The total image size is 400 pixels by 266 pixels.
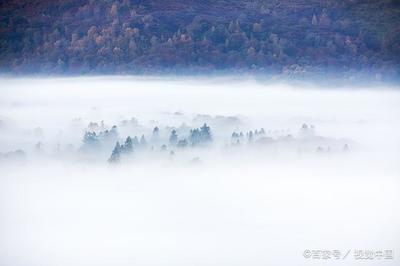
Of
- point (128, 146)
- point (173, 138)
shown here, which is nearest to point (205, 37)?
point (173, 138)

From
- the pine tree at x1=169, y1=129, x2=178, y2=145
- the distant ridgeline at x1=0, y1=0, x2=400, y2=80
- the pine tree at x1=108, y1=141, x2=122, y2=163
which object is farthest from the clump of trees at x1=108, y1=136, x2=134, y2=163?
the distant ridgeline at x1=0, y1=0, x2=400, y2=80

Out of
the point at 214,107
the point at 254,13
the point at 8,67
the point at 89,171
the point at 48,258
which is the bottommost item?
the point at 48,258

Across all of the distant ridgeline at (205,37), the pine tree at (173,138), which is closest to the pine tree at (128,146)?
the pine tree at (173,138)

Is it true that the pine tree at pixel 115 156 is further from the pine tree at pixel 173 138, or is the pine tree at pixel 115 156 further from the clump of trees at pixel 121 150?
the pine tree at pixel 173 138

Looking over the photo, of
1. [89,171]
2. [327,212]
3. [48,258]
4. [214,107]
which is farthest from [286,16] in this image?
[48,258]

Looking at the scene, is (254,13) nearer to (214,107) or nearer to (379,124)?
(214,107)

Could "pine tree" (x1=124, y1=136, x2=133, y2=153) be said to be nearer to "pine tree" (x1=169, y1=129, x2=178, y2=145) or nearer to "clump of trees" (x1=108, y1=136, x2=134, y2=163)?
"clump of trees" (x1=108, y1=136, x2=134, y2=163)

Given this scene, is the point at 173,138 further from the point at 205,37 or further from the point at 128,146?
the point at 205,37
